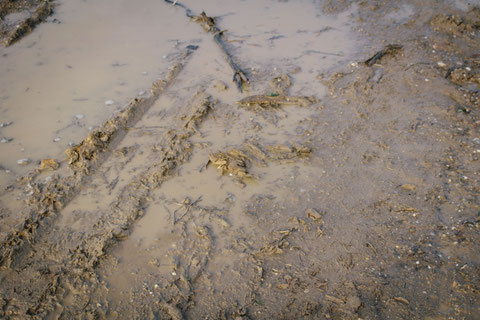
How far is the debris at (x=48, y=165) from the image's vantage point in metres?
3.95

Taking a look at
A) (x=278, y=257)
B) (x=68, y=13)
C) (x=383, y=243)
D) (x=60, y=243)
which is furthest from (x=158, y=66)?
(x=383, y=243)

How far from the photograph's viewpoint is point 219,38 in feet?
20.3

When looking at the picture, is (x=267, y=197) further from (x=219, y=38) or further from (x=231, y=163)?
(x=219, y=38)

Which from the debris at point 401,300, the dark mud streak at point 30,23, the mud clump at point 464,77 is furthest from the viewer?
the dark mud streak at point 30,23

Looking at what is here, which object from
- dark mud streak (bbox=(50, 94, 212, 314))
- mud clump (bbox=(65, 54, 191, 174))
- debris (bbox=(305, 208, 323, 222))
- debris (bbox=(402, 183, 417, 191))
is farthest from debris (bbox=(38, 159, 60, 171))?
debris (bbox=(402, 183, 417, 191))

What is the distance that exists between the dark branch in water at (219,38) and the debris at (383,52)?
2.00 m

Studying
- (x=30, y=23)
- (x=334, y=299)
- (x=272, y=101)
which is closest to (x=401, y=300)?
(x=334, y=299)

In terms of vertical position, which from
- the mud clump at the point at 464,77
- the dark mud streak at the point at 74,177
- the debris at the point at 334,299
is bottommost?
the mud clump at the point at 464,77

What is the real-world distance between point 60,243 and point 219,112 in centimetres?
248

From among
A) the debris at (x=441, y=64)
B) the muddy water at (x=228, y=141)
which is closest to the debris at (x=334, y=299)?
the muddy water at (x=228, y=141)

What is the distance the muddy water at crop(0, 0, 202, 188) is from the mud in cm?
16

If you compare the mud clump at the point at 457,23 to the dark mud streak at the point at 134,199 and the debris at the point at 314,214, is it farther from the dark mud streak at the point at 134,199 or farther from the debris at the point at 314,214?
the debris at the point at 314,214

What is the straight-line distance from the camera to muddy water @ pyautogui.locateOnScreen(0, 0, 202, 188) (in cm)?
440

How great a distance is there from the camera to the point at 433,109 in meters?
4.69
